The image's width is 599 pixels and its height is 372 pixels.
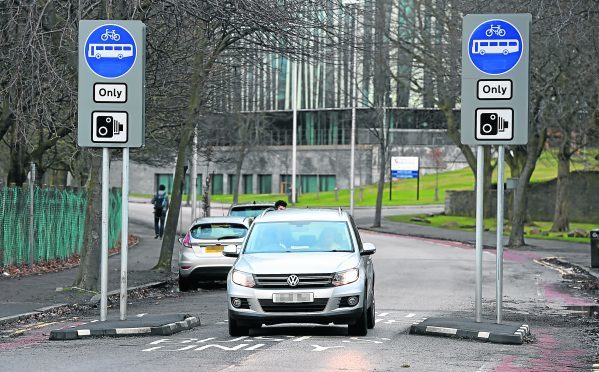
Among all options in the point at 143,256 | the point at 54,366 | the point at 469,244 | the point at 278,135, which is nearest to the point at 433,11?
the point at 469,244

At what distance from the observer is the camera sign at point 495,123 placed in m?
16.2

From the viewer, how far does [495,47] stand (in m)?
16.1

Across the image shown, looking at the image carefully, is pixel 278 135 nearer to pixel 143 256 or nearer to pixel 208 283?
pixel 143 256

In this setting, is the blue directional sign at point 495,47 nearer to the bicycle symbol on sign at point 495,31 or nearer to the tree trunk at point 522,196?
the bicycle symbol on sign at point 495,31

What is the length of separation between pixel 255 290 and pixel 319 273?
807mm

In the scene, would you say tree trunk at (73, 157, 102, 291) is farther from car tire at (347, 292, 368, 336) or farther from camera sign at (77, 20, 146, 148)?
car tire at (347, 292, 368, 336)

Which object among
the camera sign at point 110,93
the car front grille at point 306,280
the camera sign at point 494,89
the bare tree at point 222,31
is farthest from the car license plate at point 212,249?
the camera sign at point 494,89

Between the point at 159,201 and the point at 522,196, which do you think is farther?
the point at 522,196

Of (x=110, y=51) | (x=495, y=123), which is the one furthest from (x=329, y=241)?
(x=110, y=51)

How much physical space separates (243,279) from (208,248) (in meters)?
10.5

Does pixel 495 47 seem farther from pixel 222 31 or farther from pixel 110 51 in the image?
pixel 222 31

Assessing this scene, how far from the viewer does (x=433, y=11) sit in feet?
167

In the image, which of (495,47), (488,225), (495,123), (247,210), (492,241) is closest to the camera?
(495,47)

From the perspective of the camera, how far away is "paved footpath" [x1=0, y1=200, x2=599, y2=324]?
21.3 metres
